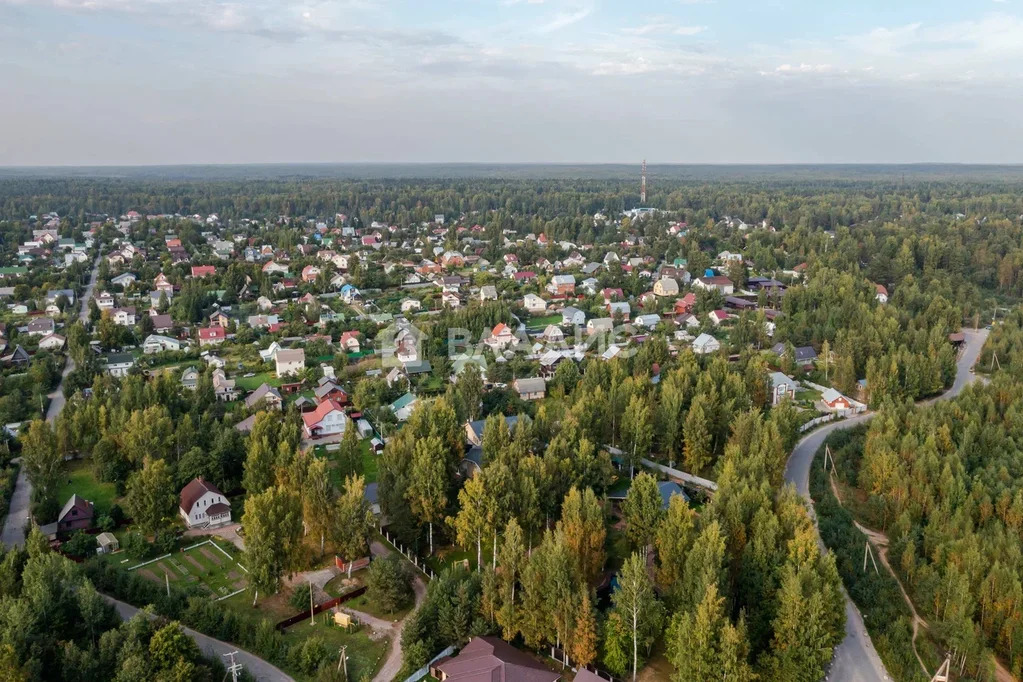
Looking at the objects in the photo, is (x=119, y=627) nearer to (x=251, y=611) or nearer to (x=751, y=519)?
(x=251, y=611)

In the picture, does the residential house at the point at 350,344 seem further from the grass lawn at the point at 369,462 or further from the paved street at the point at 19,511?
the paved street at the point at 19,511

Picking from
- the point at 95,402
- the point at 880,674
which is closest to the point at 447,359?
the point at 95,402

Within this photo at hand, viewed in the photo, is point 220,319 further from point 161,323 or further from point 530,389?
point 530,389

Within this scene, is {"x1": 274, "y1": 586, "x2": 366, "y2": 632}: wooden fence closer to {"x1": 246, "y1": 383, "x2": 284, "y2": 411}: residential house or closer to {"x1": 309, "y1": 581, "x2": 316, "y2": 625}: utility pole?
{"x1": 309, "y1": 581, "x2": 316, "y2": 625}: utility pole

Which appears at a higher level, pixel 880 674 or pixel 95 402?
pixel 95 402

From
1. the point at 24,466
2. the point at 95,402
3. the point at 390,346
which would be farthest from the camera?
the point at 390,346

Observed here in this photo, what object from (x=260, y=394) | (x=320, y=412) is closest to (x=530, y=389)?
(x=320, y=412)

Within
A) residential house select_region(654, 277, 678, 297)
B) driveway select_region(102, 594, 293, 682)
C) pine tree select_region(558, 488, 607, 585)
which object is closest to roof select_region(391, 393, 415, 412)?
pine tree select_region(558, 488, 607, 585)
